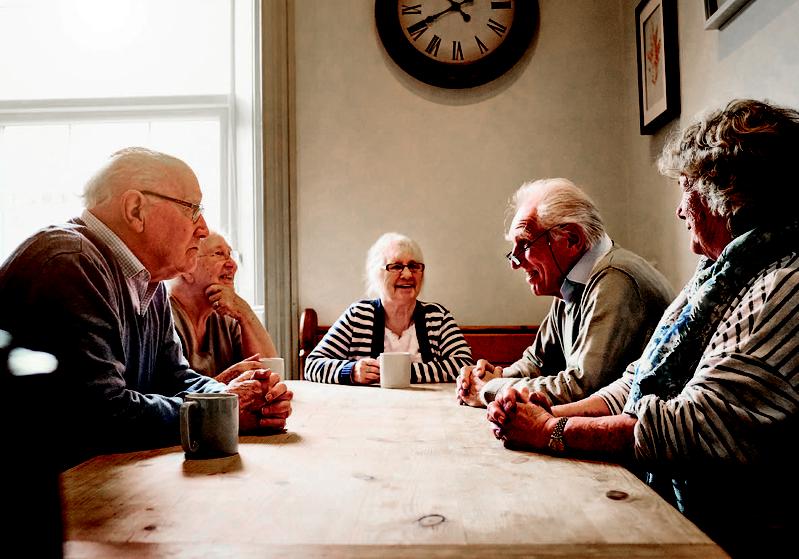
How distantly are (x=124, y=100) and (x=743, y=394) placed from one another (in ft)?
11.3

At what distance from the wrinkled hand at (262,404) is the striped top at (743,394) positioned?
0.65 metres

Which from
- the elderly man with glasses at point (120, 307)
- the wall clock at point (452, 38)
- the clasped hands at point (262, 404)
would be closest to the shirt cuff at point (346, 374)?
the elderly man with glasses at point (120, 307)

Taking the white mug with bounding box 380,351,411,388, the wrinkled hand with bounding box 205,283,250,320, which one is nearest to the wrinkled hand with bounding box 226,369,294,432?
the white mug with bounding box 380,351,411,388

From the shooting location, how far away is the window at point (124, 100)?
3689mm

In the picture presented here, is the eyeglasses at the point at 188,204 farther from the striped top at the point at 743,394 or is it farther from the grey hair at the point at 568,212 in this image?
the striped top at the point at 743,394

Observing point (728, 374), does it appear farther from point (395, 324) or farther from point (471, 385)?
point (395, 324)

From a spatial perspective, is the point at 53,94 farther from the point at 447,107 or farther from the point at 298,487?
the point at 298,487

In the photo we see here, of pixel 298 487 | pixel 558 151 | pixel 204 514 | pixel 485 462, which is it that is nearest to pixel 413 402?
pixel 485 462

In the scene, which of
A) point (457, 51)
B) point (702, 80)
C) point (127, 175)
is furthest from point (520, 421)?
point (457, 51)

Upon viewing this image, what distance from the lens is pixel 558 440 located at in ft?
3.99

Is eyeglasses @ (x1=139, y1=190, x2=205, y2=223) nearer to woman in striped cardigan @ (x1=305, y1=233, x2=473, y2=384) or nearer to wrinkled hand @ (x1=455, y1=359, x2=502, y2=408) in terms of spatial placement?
wrinkled hand @ (x1=455, y1=359, x2=502, y2=408)

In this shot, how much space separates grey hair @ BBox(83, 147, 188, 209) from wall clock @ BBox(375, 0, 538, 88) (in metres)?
2.16

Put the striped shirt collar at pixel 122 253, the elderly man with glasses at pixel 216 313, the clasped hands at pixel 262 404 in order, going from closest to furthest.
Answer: the clasped hands at pixel 262 404
the striped shirt collar at pixel 122 253
the elderly man with glasses at pixel 216 313

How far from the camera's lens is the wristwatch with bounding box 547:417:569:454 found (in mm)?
1211
